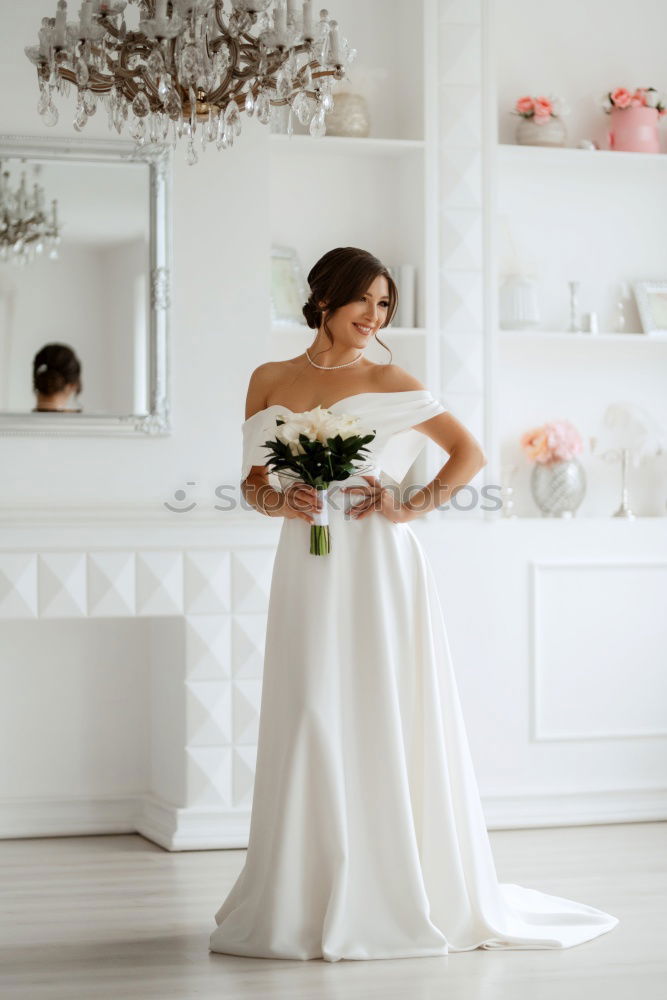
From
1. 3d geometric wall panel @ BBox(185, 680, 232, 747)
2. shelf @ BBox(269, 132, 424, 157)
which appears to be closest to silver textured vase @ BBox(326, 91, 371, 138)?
shelf @ BBox(269, 132, 424, 157)

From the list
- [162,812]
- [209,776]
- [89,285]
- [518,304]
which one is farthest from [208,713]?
[518,304]

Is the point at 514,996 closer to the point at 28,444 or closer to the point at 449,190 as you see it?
the point at 28,444

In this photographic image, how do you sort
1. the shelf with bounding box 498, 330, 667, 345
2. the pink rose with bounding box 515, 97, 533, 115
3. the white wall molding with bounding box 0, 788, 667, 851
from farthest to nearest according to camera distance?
1. the pink rose with bounding box 515, 97, 533, 115
2. the shelf with bounding box 498, 330, 667, 345
3. the white wall molding with bounding box 0, 788, 667, 851

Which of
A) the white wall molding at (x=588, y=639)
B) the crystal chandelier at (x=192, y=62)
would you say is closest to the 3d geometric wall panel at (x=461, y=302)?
the white wall molding at (x=588, y=639)

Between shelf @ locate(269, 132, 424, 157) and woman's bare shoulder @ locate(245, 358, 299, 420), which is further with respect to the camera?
shelf @ locate(269, 132, 424, 157)

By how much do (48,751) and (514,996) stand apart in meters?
2.16

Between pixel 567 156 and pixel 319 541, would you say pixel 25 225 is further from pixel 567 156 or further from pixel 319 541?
pixel 567 156

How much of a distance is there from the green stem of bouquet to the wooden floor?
36.7 inches

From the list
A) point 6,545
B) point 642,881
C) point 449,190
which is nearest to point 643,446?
point 449,190

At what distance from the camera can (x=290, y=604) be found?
111 inches

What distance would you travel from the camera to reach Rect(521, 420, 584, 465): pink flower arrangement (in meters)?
4.39

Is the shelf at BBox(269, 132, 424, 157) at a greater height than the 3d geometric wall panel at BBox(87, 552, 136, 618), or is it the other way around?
the shelf at BBox(269, 132, 424, 157)

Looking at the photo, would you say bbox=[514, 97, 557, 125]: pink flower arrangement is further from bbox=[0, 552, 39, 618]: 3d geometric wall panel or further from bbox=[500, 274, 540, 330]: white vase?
bbox=[0, 552, 39, 618]: 3d geometric wall panel

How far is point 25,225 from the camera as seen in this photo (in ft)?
12.9
